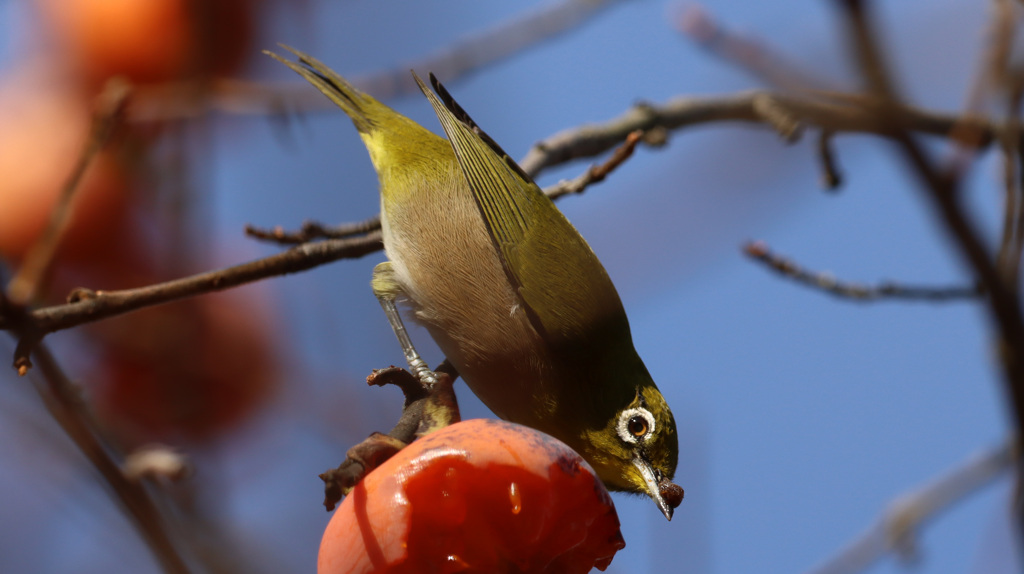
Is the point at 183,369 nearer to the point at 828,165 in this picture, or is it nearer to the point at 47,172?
the point at 47,172

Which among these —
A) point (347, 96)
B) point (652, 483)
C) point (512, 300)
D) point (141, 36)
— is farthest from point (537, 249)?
point (141, 36)

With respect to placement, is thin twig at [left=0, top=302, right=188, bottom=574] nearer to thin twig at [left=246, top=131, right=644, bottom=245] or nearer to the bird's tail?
thin twig at [left=246, top=131, right=644, bottom=245]

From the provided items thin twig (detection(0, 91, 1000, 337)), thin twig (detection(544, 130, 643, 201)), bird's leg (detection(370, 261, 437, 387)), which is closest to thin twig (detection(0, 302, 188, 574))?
thin twig (detection(0, 91, 1000, 337))

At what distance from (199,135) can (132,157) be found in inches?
28.6

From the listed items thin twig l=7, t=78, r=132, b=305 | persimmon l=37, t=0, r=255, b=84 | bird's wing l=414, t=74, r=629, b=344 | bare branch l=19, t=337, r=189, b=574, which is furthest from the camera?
persimmon l=37, t=0, r=255, b=84

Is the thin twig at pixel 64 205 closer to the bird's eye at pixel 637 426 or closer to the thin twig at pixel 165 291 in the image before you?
the thin twig at pixel 165 291

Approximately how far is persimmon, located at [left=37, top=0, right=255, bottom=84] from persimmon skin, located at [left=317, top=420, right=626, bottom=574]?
7.37 ft

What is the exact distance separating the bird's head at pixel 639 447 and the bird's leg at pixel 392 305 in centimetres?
61

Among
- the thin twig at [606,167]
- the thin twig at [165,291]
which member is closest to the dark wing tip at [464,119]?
the thin twig at [606,167]

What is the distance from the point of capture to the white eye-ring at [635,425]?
250 centimetres

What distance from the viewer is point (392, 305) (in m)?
3.01

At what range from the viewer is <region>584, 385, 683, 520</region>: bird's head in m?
2.45

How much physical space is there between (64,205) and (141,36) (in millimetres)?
1514

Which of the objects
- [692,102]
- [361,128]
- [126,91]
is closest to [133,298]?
[126,91]
